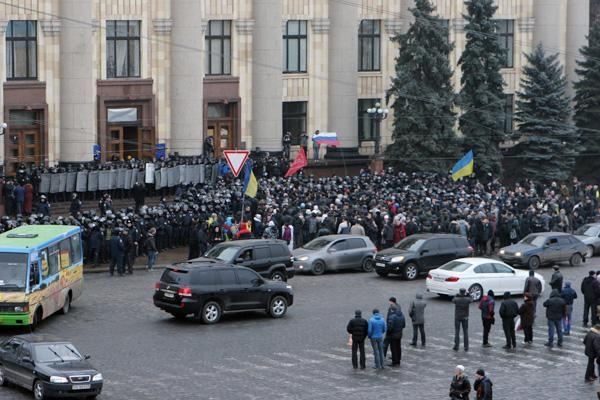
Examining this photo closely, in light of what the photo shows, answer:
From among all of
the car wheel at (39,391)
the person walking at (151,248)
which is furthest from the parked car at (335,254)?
the car wheel at (39,391)

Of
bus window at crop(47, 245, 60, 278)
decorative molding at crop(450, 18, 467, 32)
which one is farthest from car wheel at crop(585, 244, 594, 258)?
bus window at crop(47, 245, 60, 278)

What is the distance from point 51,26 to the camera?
59375mm

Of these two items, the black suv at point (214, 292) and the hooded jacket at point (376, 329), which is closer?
the hooded jacket at point (376, 329)

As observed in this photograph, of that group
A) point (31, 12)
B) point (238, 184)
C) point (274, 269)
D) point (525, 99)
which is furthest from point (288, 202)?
point (525, 99)

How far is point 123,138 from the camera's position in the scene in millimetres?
62500

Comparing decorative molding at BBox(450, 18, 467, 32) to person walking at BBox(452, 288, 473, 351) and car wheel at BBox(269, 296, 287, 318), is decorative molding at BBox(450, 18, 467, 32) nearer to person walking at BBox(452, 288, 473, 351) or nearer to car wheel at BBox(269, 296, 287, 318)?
car wheel at BBox(269, 296, 287, 318)

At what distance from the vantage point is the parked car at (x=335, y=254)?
46594mm

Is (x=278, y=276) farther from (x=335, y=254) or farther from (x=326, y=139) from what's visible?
(x=326, y=139)

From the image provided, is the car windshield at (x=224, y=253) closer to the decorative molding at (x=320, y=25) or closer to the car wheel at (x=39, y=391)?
the car wheel at (x=39, y=391)

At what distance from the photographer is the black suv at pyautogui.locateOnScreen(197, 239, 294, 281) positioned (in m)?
42.2

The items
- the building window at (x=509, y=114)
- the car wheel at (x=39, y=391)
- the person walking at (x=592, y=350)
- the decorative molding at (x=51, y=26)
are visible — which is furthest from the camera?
the building window at (x=509, y=114)

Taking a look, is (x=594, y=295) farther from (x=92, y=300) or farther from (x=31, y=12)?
(x=31, y=12)

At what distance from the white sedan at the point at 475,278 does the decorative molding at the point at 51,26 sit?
23.3 m

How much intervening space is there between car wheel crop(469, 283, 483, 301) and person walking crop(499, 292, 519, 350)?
585 cm
